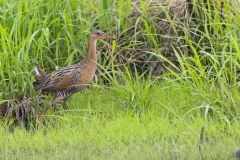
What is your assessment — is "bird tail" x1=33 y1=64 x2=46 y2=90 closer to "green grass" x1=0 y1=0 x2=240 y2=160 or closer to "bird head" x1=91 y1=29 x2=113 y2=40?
"green grass" x1=0 y1=0 x2=240 y2=160

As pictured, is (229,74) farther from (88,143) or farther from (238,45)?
(88,143)

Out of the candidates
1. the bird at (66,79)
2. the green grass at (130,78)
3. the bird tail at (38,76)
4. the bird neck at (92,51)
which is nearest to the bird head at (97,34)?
the bird neck at (92,51)

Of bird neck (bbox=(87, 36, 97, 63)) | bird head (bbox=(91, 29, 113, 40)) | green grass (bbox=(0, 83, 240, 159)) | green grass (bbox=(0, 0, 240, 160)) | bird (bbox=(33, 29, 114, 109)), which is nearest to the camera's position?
green grass (bbox=(0, 83, 240, 159))

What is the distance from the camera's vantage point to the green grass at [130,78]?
691 cm

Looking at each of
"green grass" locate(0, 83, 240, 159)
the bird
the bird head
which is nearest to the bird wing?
the bird

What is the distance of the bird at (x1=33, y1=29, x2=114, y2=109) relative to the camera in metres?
8.22

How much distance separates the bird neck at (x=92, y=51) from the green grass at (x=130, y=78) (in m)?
0.18

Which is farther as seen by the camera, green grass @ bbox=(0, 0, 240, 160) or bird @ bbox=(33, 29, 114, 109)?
bird @ bbox=(33, 29, 114, 109)

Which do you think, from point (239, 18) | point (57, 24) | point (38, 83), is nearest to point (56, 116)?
point (38, 83)

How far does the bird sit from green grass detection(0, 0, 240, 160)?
11 cm

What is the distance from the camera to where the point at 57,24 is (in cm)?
884

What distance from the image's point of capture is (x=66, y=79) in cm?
822

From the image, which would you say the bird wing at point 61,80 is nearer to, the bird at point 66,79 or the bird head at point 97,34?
the bird at point 66,79

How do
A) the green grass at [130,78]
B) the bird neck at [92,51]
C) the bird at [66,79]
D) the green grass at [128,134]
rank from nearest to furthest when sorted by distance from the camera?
1. the green grass at [128,134]
2. the green grass at [130,78]
3. the bird at [66,79]
4. the bird neck at [92,51]
